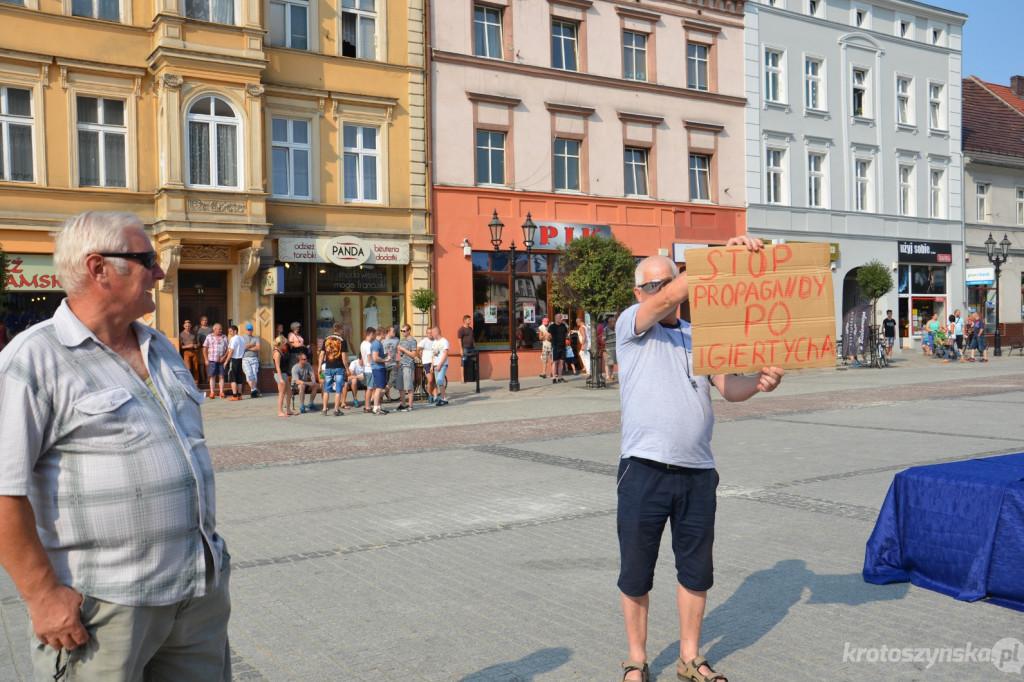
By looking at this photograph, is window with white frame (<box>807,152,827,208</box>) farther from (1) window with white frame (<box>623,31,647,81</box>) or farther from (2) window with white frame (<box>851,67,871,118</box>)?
(1) window with white frame (<box>623,31,647,81</box>)

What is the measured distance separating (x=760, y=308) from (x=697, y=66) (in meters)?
28.0

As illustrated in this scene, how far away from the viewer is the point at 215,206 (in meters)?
20.9

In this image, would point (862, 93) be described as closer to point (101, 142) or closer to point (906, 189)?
point (906, 189)

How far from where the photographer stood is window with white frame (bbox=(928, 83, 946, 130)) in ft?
121

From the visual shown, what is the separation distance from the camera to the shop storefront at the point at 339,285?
902 inches

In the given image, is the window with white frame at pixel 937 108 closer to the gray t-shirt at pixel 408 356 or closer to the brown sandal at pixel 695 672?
the gray t-shirt at pixel 408 356

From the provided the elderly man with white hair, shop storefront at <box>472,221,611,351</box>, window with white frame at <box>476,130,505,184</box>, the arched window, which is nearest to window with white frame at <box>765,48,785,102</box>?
shop storefront at <box>472,221,611,351</box>

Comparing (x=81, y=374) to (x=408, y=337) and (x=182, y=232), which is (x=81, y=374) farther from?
(x=182, y=232)

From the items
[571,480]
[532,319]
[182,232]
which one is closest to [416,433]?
[571,480]

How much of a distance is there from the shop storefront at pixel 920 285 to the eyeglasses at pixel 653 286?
34.5m

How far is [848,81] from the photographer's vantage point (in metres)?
33.7

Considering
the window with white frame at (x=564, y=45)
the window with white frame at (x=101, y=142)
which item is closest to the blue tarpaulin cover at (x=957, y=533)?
the window with white frame at (x=101, y=142)

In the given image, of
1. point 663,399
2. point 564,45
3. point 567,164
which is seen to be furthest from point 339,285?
point 663,399

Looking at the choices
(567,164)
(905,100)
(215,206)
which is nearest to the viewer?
(215,206)
